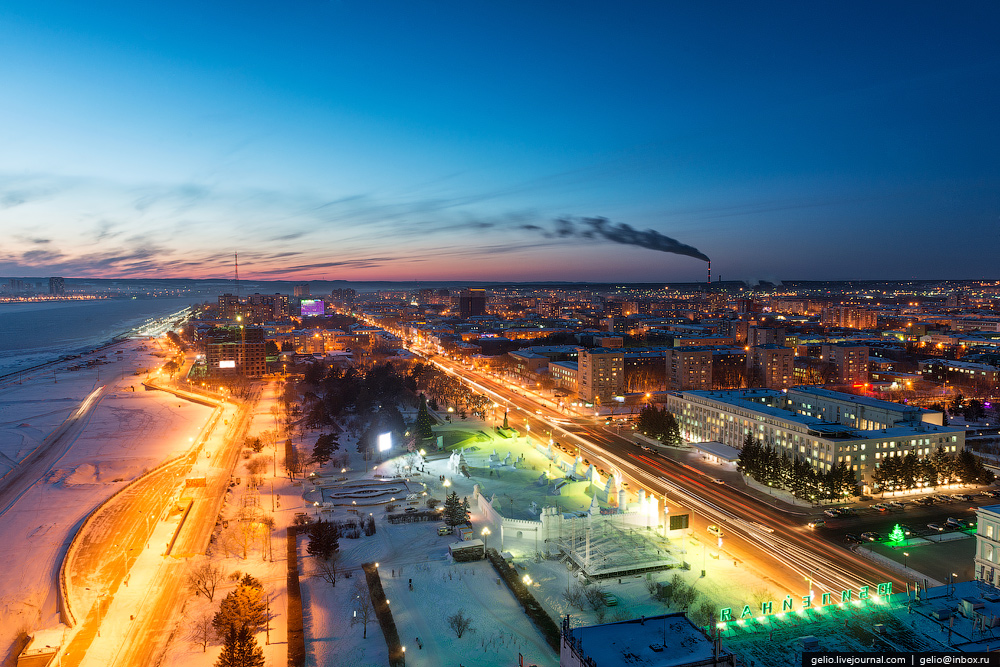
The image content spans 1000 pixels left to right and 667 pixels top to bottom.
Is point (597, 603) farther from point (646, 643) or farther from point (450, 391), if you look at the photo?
point (450, 391)

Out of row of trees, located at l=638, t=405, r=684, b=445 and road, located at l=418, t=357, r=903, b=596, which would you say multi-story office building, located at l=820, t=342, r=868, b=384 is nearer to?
row of trees, located at l=638, t=405, r=684, b=445

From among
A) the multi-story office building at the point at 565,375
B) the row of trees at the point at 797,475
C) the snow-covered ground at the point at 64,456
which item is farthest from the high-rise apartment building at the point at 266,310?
the row of trees at the point at 797,475

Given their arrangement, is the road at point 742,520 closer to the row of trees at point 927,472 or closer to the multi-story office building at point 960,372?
the row of trees at point 927,472

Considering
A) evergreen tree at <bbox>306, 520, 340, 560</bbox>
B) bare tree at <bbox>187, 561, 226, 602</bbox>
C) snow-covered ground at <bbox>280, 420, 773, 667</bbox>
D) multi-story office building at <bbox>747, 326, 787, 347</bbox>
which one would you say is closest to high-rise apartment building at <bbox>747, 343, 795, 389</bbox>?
A: multi-story office building at <bbox>747, 326, 787, 347</bbox>

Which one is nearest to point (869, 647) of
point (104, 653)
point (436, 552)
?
point (436, 552)

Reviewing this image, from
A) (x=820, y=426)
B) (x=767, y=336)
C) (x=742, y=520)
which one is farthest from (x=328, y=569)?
(x=767, y=336)

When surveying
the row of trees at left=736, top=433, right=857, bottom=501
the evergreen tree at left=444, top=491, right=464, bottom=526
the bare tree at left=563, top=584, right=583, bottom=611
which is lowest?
the bare tree at left=563, top=584, right=583, bottom=611
